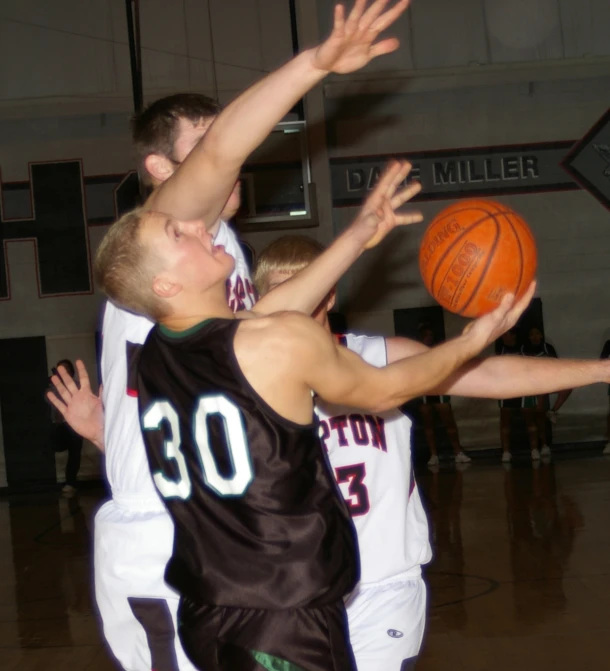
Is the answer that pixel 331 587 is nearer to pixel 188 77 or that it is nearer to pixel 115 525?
pixel 115 525

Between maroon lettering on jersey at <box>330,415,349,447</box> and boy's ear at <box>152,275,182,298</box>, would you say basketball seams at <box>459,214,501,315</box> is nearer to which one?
maroon lettering on jersey at <box>330,415,349,447</box>

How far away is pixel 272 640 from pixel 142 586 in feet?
2.04

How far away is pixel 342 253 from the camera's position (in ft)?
7.90

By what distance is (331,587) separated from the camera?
211 centimetres

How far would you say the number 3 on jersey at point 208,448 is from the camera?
81.0 inches

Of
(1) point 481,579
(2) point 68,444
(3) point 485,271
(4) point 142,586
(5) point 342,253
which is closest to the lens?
(5) point 342,253

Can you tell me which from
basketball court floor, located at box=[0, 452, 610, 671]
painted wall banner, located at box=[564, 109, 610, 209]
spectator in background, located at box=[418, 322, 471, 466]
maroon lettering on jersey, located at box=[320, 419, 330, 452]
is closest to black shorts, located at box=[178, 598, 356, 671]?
maroon lettering on jersey, located at box=[320, 419, 330, 452]

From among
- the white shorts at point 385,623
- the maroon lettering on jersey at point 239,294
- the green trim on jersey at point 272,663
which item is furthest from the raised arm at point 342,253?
the white shorts at point 385,623

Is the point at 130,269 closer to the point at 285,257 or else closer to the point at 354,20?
the point at 354,20

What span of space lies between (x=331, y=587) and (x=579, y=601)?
13.2 feet

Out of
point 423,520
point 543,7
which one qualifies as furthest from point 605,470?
point 423,520

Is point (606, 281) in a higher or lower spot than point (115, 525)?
higher

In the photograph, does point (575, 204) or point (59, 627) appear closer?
point (59, 627)

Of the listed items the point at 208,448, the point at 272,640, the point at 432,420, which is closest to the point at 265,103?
the point at 208,448
